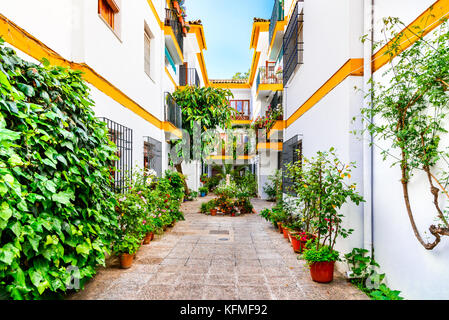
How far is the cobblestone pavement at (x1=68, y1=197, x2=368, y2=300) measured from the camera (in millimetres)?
3064

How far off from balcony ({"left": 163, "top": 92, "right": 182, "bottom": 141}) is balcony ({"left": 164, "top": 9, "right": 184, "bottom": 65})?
6.19 ft

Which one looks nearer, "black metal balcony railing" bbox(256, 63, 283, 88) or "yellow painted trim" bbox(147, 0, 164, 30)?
"yellow painted trim" bbox(147, 0, 164, 30)

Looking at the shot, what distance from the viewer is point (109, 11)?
16.3 ft

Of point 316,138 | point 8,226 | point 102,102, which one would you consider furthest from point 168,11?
point 8,226

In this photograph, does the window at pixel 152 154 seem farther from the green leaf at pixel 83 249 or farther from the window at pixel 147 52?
the green leaf at pixel 83 249

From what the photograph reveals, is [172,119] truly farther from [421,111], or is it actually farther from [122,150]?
[421,111]

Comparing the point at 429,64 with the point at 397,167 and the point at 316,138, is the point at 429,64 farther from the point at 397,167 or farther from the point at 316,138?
the point at 316,138

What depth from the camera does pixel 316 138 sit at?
5.12 metres

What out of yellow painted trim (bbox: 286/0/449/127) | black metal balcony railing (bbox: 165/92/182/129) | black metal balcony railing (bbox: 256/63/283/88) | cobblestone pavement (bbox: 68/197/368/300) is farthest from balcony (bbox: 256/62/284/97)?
cobblestone pavement (bbox: 68/197/368/300)

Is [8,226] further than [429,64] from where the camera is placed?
No

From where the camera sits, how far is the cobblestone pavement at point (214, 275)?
10.1 ft

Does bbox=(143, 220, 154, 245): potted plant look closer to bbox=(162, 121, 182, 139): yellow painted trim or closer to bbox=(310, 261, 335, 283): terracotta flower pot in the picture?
bbox=(310, 261, 335, 283): terracotta flower pot

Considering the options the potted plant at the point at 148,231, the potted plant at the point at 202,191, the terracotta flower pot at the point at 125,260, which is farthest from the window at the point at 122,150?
the potted plant at the point at 202,191

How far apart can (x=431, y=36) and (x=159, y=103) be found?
22.8 ft
